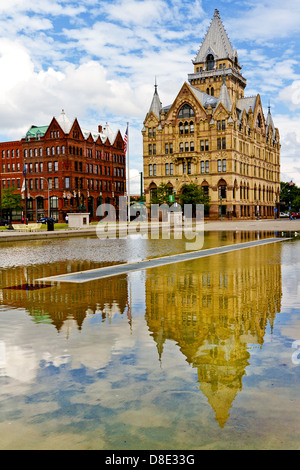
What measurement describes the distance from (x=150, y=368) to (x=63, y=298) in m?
4.90

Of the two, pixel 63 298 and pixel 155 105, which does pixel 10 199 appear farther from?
pixel 63 298

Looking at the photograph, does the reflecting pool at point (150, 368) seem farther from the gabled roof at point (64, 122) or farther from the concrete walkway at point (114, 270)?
the gabled roof at point (64, 122)

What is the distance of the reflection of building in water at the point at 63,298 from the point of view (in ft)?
27.0

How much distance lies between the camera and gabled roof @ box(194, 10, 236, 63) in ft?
320

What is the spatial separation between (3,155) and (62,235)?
204ft

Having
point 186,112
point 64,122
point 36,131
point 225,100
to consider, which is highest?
point 225,100

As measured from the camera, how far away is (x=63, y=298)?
980cm

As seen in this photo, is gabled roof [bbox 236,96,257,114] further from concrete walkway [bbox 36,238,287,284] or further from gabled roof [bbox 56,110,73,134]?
concrete walkway [bbox 36,238,287,284]

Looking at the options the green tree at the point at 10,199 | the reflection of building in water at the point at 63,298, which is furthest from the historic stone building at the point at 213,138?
the reflection of building in water at the point at 63,298

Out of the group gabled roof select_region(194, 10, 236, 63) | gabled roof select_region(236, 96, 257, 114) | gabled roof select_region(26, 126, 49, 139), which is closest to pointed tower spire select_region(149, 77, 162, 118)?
gabled roof select_region(194, 10, 236, 63)

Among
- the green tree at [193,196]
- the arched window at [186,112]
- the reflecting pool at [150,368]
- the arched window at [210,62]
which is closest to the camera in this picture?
the reflecting pool at [150,368]

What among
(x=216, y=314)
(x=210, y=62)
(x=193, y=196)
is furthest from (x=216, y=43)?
(x=216, y=314)

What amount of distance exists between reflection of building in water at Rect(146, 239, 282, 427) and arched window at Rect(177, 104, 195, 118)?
75.9 metres
